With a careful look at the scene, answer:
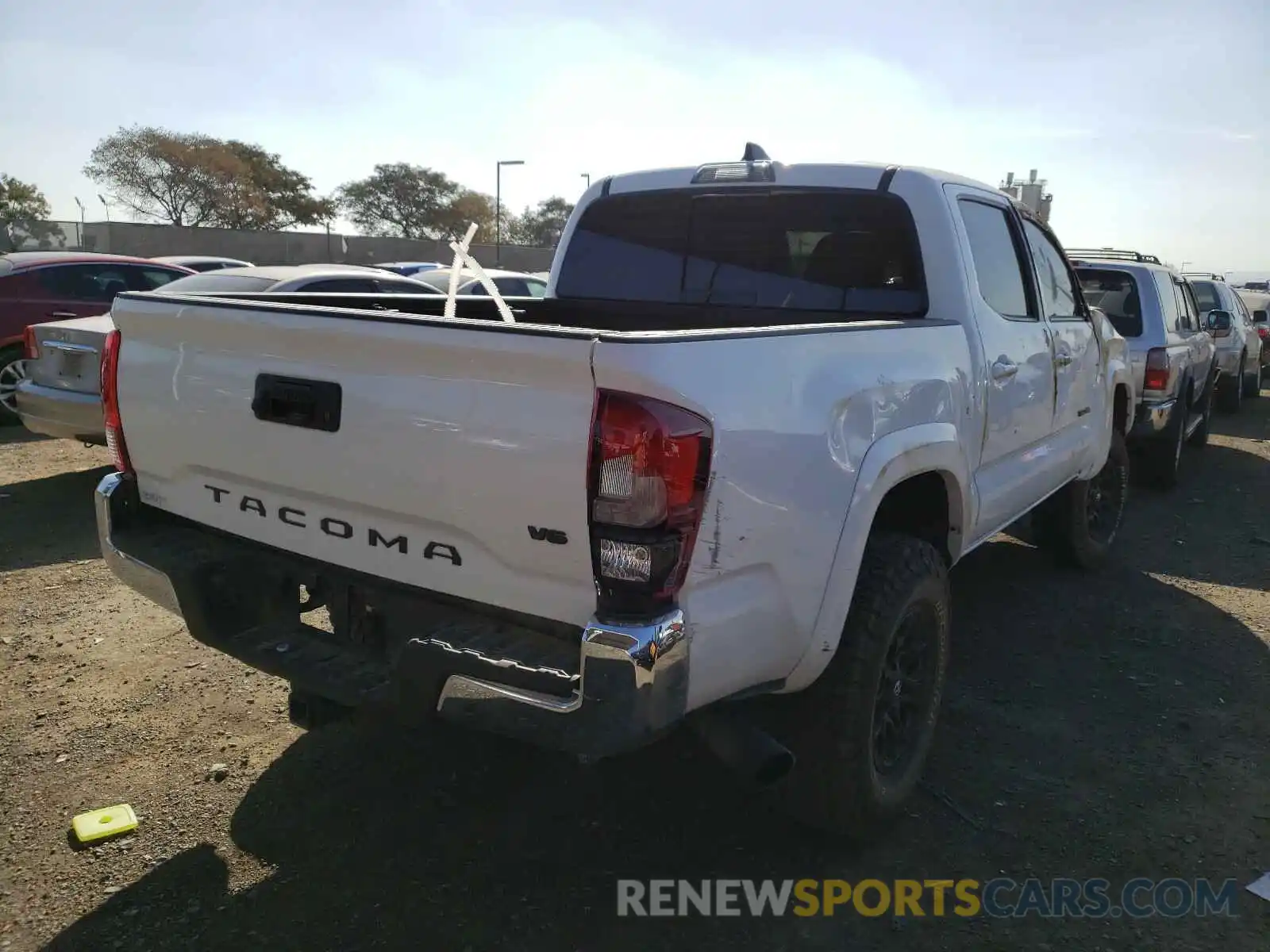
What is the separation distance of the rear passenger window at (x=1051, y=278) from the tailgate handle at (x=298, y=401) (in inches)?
127

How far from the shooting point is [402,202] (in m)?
59.9

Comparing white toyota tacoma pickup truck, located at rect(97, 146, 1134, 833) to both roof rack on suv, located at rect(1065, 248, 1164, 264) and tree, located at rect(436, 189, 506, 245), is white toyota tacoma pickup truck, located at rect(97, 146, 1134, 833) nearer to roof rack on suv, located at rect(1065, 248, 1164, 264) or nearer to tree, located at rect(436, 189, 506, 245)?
roof rack on suv, located at rect(1065, 248, 1164, 264)

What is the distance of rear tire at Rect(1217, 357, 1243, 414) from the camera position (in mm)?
13133

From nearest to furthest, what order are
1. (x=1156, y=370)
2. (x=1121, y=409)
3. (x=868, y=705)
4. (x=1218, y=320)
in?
(x=868, y=705) → (x=1121, y=409) → (x=1156, y=370) → (x=1218, y=320)

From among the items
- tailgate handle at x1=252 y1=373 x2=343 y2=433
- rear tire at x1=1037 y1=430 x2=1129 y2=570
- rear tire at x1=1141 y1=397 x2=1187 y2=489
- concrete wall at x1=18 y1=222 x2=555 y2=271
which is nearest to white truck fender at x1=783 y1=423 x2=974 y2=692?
tailgate handle at x1=252 y1=373 x2=343 y2=433

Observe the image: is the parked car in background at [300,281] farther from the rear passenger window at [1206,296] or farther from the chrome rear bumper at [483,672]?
the rear passenger window at [1206,296]

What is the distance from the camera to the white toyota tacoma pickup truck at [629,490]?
2.06 meters

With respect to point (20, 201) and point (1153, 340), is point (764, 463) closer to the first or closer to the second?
point (1153, 340)

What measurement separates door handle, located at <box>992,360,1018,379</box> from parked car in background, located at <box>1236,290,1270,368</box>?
1603 centimetres

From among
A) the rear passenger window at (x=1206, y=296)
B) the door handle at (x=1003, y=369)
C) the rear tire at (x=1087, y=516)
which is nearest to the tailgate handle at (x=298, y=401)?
the door handle at (x=1003, y=369)

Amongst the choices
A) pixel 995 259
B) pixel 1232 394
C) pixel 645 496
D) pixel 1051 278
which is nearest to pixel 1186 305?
pixel 1051 278

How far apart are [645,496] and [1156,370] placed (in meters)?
6.53

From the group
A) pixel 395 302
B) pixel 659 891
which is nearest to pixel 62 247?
pixel 395 302

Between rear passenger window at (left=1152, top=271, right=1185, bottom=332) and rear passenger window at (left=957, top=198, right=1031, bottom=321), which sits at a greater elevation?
rear passenger window at (left=957, top=198, right=1031, bottom=321)
